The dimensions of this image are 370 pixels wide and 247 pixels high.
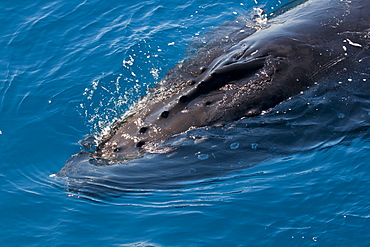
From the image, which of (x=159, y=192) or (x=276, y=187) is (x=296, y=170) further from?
(x=159, y=192)

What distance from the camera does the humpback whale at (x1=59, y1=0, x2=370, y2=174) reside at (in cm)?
690

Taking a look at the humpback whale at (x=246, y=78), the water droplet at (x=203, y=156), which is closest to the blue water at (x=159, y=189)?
the water droplet at (x=203, y=156)

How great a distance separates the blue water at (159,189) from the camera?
6098 millimetres

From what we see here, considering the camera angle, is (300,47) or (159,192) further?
(300,47)

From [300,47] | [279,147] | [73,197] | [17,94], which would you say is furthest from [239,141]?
[17,94]

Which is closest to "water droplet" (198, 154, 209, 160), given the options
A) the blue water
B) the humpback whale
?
the blue water

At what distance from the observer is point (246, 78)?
7301 mm

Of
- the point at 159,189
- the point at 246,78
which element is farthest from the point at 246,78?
the point at 159,189

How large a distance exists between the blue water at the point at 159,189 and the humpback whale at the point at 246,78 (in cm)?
42

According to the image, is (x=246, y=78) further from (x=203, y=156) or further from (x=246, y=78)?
(x=203, y=156)

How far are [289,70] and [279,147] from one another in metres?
1.29

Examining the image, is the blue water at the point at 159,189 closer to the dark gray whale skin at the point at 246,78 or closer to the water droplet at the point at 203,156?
the water droplet at the point at 203,156

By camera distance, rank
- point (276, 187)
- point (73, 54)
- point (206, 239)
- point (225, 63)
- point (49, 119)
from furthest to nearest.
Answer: point (73, 54)
point (49, 119)
point (225, 63)
point (276, 187)
point (206, 239)

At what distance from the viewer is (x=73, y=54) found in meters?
10.5
